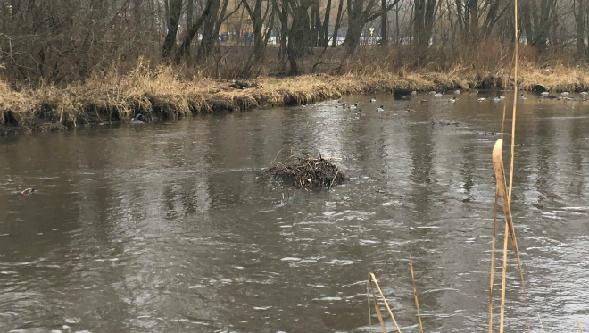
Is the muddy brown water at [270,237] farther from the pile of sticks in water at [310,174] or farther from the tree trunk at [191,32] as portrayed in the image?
the tree trunk at [191,32]

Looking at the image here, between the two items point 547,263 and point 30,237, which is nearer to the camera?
point 547,263

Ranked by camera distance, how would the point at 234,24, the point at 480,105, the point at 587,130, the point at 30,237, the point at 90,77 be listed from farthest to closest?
the point at 234,24
the point at 480,105
the point at 90,77
the point at 587,130
the point at 30,237

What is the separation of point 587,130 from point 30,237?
12.5 meters

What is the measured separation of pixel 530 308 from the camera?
5.04 m

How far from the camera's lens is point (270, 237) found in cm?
695

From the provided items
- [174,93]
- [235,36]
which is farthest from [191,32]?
[174,93]

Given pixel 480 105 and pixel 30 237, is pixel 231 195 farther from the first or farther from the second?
pixel 480 105

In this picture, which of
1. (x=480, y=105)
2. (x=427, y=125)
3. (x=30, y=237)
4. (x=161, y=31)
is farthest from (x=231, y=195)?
(x=161, y=31)

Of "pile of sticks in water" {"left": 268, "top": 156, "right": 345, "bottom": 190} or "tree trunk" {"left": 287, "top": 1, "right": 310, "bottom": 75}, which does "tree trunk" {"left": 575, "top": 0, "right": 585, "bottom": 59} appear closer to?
"tree trunk" {"left": 287, "top": 1, "right": 310, "bottom": 75}

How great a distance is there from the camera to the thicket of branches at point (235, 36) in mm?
16781

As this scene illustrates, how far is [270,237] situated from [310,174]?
262 cm

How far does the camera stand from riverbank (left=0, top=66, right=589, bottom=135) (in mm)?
15238

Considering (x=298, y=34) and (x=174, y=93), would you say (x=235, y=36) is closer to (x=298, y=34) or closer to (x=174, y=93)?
A: (x=298, y=34)

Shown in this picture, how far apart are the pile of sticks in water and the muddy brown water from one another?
0.98ft
